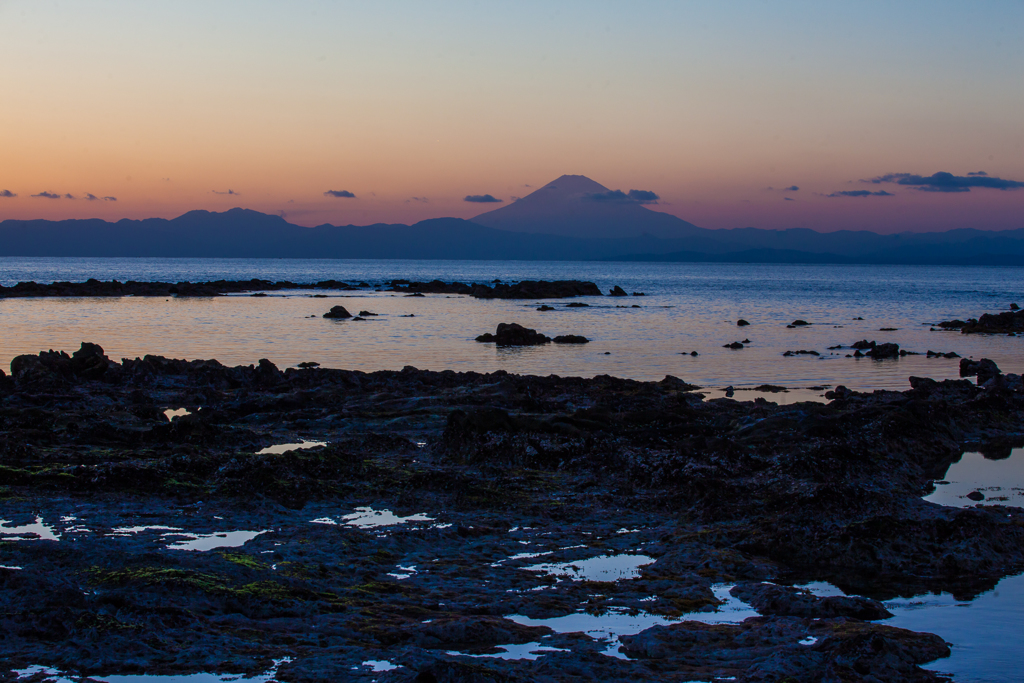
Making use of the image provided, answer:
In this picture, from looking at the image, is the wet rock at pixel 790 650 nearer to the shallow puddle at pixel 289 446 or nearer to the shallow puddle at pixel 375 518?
the shallow puddle at pixel 375 518

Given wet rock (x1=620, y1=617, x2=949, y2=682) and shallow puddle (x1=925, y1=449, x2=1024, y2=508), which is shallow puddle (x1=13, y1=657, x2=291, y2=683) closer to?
wet rock (x1=620, y1=617, x2=949, y2=682)

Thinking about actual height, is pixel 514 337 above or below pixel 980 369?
above

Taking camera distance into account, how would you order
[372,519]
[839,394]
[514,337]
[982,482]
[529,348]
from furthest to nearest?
[514,337]
[529,348]
[839,394]
[982,482]
[372,519]

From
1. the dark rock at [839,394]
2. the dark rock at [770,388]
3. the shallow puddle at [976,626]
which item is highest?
the dark rock at [839,394]

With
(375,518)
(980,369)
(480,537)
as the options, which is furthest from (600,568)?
(980,369)

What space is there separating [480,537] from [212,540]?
2.53 meters

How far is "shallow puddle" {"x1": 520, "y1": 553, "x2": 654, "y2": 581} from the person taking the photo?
6730 mm

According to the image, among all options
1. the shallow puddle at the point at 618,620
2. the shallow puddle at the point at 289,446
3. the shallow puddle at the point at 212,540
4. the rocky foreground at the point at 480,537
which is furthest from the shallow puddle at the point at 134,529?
the shallow puddle at the point at 618,620

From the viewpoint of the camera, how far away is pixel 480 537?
7.69 m

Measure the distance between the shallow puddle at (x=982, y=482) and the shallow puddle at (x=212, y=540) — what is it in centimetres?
775

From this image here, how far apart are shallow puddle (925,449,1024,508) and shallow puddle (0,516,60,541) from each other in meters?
9.52

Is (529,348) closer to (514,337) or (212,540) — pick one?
A: (514,337)

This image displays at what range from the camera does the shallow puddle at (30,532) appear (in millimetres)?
7320

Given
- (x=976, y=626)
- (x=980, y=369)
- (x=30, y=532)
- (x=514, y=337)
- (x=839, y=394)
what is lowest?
(x=976, y=626)
